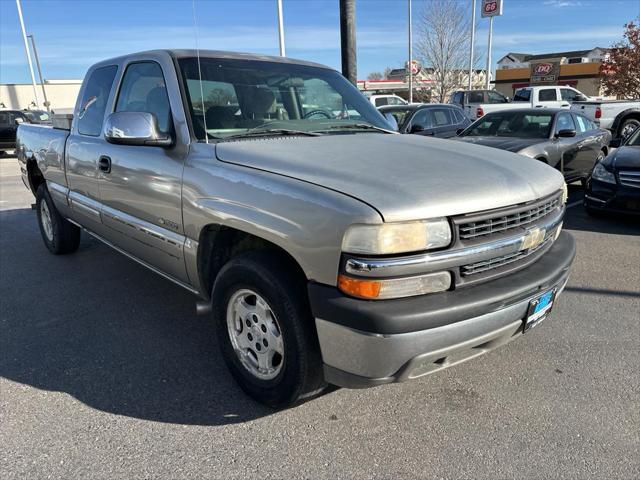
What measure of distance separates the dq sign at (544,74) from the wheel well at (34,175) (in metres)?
40.4

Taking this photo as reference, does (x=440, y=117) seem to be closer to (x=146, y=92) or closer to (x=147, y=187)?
(x=146, y=92)

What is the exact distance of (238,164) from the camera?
2.70 m

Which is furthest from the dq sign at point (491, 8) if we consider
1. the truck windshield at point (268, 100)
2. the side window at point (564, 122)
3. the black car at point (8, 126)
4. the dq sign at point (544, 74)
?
the truck windshield at point (268, 100)

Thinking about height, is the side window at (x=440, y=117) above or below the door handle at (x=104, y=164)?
below

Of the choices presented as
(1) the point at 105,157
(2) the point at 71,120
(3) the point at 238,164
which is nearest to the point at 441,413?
(3) the point at 238,164

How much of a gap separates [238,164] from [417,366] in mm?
1386

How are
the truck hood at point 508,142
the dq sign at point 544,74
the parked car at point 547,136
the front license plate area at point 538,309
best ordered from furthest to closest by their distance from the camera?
the dq sign at point 544,74 < the parked car at point 547,136 < the truck hood at point 508,142 < the front license plate area at point 538,309

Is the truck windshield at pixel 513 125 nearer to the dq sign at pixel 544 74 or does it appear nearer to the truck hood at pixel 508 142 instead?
the truck hood at pixel 508 142

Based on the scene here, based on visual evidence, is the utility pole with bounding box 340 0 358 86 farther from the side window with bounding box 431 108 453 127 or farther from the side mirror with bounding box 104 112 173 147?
the side mirror with bounding box 104 112 173 147

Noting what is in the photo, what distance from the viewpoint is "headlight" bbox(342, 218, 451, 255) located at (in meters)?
2.10

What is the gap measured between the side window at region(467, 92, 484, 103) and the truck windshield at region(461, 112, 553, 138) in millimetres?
12512

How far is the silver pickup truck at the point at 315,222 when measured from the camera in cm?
214

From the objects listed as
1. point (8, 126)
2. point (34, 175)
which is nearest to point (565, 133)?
point (34, 175)

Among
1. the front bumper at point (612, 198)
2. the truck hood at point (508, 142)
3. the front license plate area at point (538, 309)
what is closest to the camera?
the front license plate area at point (538, 309)
